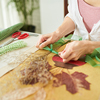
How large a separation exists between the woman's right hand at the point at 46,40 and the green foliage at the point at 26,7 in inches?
55.2

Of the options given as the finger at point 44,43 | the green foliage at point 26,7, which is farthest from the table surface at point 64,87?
the green foliage at point 26,7

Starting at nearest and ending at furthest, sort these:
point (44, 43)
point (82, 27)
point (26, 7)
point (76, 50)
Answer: point (76, 50), point (44, 43), point (82, 27), point (26, 7)

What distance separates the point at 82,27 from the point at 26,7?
1571 mm

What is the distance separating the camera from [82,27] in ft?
2.50

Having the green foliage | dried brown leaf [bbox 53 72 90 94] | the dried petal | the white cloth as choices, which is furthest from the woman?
the green foliage

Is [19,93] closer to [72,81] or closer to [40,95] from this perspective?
[40,95]

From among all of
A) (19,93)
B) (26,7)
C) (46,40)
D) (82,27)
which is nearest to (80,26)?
(82,27)

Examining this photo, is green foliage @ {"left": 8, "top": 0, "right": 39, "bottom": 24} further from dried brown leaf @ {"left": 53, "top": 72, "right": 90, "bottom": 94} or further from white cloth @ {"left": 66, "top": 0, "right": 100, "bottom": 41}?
dried brown leaf @ {"left": 53, "top": 72, "right": 90, "bottom": 94}

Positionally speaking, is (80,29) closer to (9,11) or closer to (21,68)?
(21,68)

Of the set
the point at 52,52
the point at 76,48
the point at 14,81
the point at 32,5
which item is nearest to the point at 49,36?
the point at 52,52

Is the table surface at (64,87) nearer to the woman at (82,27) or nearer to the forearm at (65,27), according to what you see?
the woman at (82,27)

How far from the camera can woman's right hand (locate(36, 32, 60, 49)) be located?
2.16 ft

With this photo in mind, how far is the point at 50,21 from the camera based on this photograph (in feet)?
6.12

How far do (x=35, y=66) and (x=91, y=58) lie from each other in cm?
26
